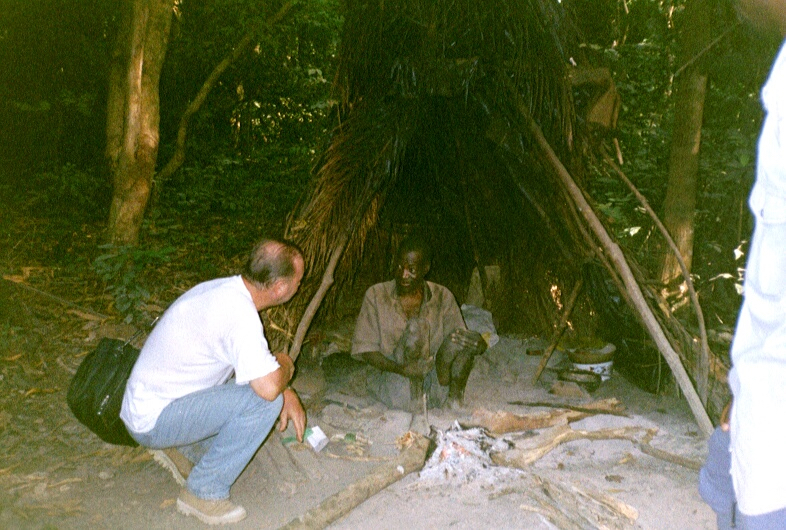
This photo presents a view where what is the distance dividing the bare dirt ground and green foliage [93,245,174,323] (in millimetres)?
571

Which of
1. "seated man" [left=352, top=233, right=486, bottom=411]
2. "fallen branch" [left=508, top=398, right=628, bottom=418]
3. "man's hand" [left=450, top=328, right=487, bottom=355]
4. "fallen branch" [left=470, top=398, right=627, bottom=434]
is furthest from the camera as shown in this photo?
"seated man" [left=352, top=233, right=486, bottom=411]

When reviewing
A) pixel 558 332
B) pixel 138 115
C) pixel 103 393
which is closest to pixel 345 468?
pixel 103 393

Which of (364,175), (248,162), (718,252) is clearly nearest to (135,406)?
(364,175)

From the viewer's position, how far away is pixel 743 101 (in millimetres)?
4980

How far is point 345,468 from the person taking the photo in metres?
3.69

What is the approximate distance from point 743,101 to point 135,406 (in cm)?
504

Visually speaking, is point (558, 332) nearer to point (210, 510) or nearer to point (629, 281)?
point (629, 281)

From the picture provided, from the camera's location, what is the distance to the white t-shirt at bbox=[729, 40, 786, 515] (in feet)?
3.79

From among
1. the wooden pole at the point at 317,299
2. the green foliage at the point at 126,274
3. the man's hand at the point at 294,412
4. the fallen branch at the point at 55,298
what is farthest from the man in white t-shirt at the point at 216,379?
the fallen branch at the point at 55,298

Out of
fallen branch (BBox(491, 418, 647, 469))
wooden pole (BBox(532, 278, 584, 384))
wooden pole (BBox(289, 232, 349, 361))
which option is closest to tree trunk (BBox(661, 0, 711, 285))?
wooden pole (BBox(532, 278, 584, 384))

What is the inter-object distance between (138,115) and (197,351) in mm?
3397

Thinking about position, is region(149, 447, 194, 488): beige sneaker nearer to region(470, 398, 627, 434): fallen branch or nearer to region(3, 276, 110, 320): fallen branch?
region(470, 398, 627, 434): fallen branch

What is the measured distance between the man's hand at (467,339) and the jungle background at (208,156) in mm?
1295

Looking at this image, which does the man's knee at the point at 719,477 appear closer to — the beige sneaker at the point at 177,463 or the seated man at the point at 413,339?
the beige sneaker at the point at 177,463
